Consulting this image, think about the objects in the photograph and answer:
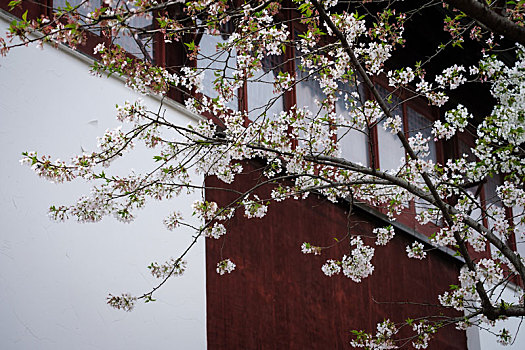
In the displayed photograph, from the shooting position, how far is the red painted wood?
231 inches

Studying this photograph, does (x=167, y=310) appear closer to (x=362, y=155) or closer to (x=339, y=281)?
(x=339, y=281)

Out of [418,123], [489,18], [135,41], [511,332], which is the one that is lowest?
[489,18]

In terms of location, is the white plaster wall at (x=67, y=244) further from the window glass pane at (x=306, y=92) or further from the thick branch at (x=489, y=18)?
the thick branch at (x=489, y=18)

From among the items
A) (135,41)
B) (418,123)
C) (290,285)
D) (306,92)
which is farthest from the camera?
(418,123)

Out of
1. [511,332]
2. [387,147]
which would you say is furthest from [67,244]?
[511,332]

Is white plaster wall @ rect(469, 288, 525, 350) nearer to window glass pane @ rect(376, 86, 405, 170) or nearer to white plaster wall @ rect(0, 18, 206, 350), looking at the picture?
window glass pane @ rect(376, 86, 405, 170)

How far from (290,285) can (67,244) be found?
253 centimetres

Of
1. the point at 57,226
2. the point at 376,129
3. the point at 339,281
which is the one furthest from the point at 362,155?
the point at 57,226

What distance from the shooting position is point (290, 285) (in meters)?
6.61

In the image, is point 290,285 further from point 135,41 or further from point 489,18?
point 489,18

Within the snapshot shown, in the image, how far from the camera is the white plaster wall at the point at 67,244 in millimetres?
4301

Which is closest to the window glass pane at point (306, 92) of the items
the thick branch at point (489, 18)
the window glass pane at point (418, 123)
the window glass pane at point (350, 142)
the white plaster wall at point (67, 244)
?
the window glass pane at point (350, 142)

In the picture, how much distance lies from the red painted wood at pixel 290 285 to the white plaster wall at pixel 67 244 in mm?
431

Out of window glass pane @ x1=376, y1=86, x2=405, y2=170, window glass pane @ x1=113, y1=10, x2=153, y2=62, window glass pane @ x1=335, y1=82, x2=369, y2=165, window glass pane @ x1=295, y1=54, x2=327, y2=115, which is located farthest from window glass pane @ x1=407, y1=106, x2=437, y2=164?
window glass pane @ x1=113, y1=10, x2=153, y2=62
